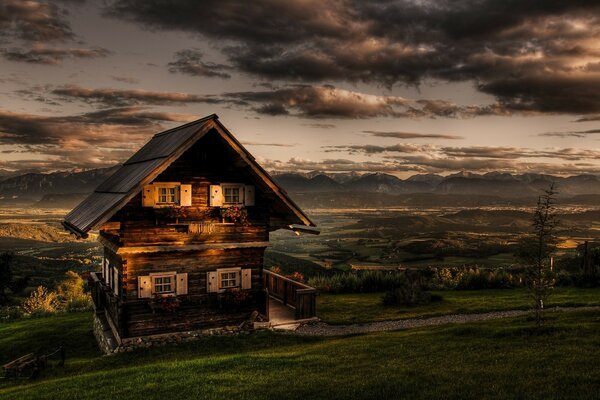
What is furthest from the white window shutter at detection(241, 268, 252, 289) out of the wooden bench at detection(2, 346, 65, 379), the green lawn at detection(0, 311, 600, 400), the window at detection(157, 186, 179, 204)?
the wooden bench at detection(2, 346, 65, 379)

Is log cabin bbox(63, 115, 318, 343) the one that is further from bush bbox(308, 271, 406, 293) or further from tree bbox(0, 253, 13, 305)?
tree bbox(0, 253, 13, 305)

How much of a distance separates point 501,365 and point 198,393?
7.81 meters

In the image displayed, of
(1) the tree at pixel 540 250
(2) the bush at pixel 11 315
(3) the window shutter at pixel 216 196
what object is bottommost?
(2) the bush at pixel 11 315

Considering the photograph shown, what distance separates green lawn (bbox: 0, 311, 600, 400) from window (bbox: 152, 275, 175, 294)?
2171 mm

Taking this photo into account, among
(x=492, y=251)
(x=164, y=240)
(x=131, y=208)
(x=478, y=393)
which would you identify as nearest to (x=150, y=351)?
(x=164, y=240)

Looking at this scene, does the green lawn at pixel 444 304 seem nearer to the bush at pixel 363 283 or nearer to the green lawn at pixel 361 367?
the bush at pixel 363 283

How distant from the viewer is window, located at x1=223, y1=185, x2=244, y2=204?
20.6m

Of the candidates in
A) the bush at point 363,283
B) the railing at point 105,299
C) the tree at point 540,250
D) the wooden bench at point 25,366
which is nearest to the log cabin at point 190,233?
the railing at point 105,299

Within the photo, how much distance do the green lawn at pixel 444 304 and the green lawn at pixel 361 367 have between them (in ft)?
13.5

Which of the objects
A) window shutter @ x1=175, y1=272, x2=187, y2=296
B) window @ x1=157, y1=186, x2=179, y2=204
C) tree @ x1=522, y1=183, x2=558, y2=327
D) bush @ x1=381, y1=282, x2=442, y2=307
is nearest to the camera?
tree @ x1=522, y1=183, x2=558, y2=327

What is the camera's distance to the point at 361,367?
13.9m

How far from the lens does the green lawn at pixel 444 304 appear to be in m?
23.5

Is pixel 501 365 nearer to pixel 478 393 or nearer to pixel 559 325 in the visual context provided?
pixel 478 393

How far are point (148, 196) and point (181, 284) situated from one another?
12.2ft
